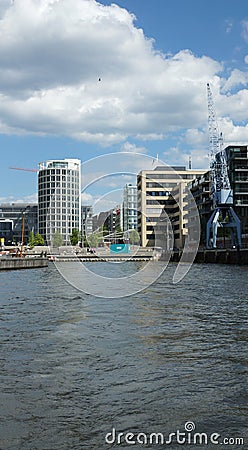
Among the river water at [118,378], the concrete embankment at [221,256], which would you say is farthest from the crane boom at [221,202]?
the river water at [118,378]

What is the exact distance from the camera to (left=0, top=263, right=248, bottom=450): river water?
7656 mm

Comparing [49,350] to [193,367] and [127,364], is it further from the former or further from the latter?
[193,367]

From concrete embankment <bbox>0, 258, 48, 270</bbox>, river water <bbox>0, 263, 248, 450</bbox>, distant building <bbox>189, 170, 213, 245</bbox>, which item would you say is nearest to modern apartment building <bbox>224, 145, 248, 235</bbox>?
distant building <bbox>189, 170, 213, 245</bbox>

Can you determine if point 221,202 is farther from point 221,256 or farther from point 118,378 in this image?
point 118,378

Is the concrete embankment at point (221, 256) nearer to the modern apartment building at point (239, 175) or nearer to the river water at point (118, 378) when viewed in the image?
the modern apartment building at point (239, 175)

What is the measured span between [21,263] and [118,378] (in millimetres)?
70999

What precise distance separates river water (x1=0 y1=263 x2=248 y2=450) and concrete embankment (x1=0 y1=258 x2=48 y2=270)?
5499 cm

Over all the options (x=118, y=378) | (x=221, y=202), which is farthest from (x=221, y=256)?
(x=118, y=378)

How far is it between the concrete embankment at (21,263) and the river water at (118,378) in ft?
180

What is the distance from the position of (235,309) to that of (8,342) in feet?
34.0

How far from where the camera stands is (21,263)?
79.7m

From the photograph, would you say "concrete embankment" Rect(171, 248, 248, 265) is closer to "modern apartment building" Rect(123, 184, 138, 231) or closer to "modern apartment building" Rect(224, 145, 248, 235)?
"modern apartment building" Rect(224, 145, 248, 235)

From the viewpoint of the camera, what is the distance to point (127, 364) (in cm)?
1145

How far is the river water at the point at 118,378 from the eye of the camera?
7656 millimetres
